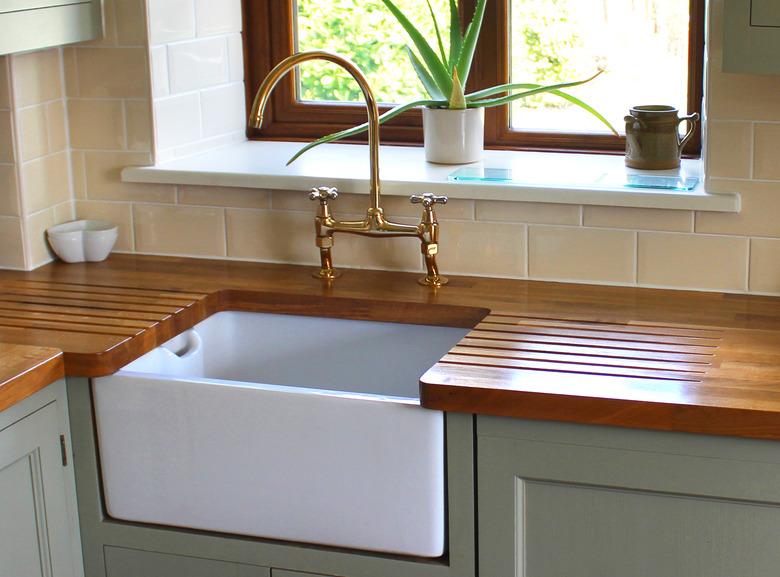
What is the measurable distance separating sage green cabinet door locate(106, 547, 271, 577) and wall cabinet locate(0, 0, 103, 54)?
92 centimetres

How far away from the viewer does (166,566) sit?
6.11ft

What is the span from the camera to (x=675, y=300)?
2.05 m

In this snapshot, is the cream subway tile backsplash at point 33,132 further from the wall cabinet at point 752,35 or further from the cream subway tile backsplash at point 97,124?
the wall cabinet at point 752,35

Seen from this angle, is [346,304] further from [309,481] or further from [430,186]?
[309,481]

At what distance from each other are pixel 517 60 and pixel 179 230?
84cm

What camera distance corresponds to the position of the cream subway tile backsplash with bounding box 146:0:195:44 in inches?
89.9

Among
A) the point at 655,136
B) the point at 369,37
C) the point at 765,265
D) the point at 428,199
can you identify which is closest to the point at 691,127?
the point at 655,136

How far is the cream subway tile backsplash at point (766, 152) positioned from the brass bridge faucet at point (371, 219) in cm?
58

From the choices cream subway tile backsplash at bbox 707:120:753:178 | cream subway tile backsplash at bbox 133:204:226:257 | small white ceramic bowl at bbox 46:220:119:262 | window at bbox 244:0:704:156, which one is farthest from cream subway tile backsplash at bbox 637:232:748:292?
small white ceramic bowl at bbox 46:220:119:262

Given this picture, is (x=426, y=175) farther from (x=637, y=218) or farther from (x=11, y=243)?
(x=11, y=243)

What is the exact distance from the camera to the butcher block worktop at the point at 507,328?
157 centimetres

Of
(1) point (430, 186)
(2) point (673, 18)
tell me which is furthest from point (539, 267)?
(2) point (673, 18)

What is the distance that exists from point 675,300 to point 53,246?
1309mm

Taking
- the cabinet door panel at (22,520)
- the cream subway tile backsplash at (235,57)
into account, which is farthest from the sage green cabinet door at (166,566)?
the cream subway tile backsplash at (235,57)
